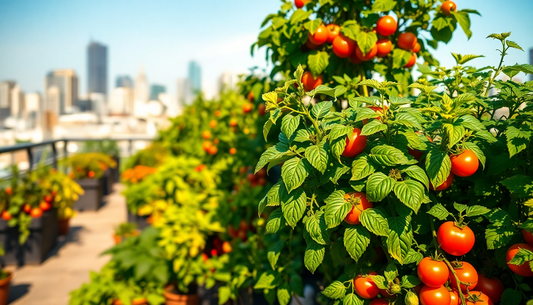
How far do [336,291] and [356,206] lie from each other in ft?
0.86

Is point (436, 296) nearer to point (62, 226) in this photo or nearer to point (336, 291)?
point (336, 291)

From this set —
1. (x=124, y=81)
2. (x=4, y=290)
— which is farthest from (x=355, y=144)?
(x=124, y=81)

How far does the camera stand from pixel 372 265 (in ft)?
3.63

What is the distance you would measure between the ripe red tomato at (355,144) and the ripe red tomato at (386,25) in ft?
2.28

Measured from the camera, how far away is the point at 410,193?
814mm

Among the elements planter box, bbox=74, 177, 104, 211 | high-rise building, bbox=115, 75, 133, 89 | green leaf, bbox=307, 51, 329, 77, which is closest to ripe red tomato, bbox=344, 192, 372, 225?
green leaf, bbox=307, 51, 329, 77

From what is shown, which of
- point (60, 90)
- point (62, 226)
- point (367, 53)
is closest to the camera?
point (367, 53)

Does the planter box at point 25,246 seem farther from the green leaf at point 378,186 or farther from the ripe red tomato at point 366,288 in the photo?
the green leaf at point 378,186

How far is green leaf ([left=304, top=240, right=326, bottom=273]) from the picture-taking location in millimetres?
919

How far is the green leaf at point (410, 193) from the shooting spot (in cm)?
80

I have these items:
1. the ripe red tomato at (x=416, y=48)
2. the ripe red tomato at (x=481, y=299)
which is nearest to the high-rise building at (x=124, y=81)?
the ripe red tomato at (x=416, y=48)

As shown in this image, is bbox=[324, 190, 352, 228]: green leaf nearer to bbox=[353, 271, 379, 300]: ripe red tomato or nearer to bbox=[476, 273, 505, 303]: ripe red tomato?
bbox=[353, 271, 379, 300]: ripe red tomato

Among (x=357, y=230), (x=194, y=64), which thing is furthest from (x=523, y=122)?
(x=194, y=64)

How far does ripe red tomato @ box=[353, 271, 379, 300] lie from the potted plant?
5.76 m
